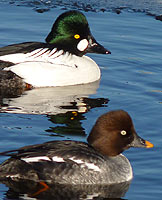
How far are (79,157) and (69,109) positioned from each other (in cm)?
279

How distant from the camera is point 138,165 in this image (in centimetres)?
820

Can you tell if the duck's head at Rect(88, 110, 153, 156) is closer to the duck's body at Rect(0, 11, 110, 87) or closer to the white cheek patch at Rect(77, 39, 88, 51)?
the duck's body at Rect(0, 11, 110, 87)

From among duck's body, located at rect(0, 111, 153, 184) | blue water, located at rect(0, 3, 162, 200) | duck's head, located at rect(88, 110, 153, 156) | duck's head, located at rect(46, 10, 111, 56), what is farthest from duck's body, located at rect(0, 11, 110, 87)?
duck's head, located at rect(88, 110, 153, 156)

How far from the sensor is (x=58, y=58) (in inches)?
474

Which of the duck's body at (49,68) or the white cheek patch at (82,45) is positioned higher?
the white cheek patch at (82,45)

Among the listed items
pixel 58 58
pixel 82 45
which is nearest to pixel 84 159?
pixel 58 58

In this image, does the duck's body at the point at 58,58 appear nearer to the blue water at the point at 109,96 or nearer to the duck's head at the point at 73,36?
the duck's head at the point at 73,36

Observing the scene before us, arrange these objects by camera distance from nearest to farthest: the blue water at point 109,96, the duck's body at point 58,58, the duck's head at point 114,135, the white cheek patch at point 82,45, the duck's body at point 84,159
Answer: the duck's body at point 84,159, the duck's head at point 114,135, the blue water at point 109,96, the duck's body at point 58,58, the white cheek patch at point 82,45

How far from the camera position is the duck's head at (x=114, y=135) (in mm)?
7867

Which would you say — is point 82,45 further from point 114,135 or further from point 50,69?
point 114,135

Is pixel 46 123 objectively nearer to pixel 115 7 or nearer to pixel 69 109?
pixel 69 109

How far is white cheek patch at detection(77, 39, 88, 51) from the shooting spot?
40.5 ft

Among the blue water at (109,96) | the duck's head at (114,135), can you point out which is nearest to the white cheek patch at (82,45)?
the blue water at (109,96)

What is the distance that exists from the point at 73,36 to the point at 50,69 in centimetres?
86
